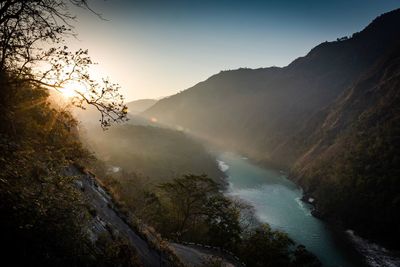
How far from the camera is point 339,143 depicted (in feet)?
332

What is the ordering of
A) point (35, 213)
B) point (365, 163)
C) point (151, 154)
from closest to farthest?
point (35, 213) < point (365, 163) < point (151, 154)

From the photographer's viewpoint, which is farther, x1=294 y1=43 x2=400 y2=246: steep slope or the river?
x1=294 y1=43 x2=400 y2=246: steep slope

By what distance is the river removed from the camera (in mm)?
48697

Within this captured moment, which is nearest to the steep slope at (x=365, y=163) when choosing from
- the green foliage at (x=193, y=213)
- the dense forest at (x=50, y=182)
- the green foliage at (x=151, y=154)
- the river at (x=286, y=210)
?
the river at (x=286, y=210)

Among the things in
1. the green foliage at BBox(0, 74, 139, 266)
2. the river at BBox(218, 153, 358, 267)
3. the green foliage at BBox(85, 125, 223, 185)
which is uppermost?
the green foliage at BBox(0, 74, 139, 266)

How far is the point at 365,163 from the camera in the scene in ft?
254

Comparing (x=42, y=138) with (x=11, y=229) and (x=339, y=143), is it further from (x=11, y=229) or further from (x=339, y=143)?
(x=339, y=143)

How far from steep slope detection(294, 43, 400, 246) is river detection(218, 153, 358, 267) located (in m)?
5.97

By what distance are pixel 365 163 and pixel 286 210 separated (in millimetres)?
28584

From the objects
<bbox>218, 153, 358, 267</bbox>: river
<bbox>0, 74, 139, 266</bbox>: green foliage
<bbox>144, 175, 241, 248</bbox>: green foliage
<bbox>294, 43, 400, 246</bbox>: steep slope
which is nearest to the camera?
<bbox>0, 74, 139, 266</bbox>: green foliage

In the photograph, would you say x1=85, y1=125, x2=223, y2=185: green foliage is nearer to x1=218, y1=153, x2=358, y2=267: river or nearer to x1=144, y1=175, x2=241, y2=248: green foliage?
x1=218, y1=153, x2=358, y2=267: river

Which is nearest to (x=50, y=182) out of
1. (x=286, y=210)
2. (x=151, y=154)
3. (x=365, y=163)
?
(x=286, y=210)

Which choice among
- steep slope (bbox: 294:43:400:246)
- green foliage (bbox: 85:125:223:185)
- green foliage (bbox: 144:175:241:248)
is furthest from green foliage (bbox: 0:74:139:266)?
steep slope (bbox: 294:43:400:246)

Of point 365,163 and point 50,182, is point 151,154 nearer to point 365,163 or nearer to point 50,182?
point 365,163
